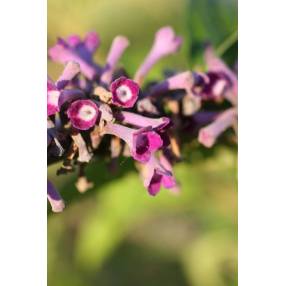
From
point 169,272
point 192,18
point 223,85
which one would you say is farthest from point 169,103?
point 169,272

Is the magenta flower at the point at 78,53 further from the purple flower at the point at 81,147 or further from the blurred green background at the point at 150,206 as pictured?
the purple flower at the point at 81,147

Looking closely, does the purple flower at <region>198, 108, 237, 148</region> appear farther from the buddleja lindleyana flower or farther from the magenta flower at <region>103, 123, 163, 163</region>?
the magenta flower at <region>103, 123, 163, 163</region>

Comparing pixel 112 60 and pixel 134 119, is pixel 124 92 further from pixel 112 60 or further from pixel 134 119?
pixel 112 60

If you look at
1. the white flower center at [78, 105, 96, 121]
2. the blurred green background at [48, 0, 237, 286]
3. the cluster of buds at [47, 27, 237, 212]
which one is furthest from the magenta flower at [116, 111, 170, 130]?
the blurred green background at [48, 0, 237, 286]

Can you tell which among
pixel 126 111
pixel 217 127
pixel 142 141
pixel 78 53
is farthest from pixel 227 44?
pixel 142 141

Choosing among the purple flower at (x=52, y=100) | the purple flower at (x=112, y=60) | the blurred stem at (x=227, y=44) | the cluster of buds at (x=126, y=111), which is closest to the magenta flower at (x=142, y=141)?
the cluster of buds at (x=126, y=111)
